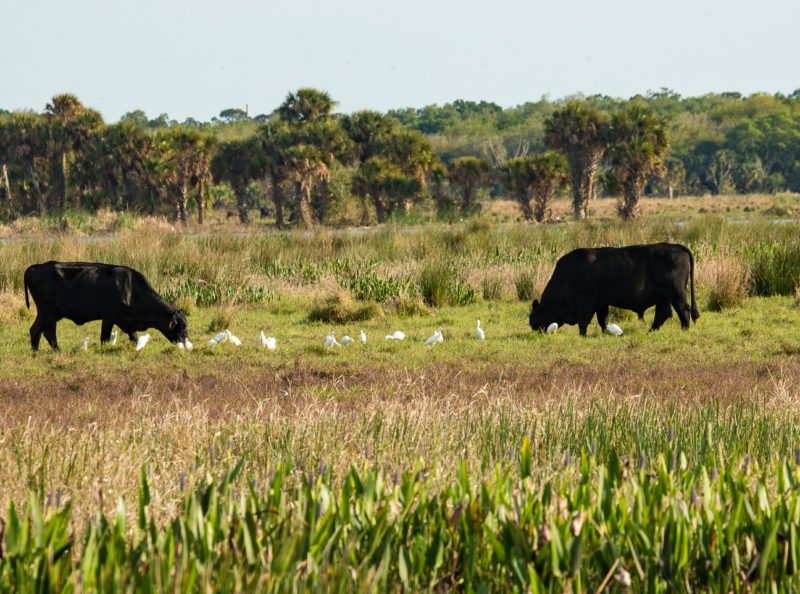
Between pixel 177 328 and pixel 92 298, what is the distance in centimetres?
102

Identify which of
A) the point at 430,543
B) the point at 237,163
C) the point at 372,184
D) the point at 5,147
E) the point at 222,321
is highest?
the point at 5,147

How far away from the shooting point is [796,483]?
3.39 metres

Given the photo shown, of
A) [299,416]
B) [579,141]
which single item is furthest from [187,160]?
[299,416]

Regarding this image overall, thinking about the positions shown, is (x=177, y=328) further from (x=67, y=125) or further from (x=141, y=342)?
(x=67, y=125)

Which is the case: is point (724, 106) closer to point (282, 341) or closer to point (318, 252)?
point (318, 252)

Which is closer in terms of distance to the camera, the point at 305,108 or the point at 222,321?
the point at 222,321

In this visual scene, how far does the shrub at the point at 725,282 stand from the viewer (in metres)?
13.0

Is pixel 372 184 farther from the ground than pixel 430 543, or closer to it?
farther from the ground

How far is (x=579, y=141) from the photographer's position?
42844 millimetres

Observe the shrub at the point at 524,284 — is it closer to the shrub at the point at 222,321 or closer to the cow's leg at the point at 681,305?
the cow's leg at the point at 681,305

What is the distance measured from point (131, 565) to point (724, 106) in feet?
345

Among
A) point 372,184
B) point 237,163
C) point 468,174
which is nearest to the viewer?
point 372,184

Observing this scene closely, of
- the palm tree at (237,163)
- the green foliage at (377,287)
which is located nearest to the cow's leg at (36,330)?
the green foliage at (377,287)

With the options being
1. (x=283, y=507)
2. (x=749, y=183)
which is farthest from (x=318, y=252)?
(x=749, y=183)
